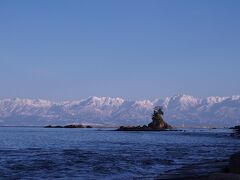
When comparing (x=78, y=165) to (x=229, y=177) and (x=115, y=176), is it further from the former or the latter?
(x=229, y=177)

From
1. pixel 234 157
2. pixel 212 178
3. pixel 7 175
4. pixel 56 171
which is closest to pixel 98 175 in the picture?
A: pixel 56 171

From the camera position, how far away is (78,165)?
46.9 meters

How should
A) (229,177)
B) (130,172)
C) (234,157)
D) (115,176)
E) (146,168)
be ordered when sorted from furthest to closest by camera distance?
(146,168)
(130,172)
(115,176)
(234,157)
(229,177)

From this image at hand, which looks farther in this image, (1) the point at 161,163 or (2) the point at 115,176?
(1) the point at 161,163

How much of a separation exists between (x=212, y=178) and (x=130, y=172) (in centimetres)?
1990

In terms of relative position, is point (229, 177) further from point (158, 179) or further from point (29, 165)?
point (29, 165)

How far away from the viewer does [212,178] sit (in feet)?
70.6

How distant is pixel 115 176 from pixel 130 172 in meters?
3.07

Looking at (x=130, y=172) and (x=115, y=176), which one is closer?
(x=115, y=176)

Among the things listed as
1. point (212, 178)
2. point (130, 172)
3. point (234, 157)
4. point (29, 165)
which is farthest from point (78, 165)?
point (212, 178)

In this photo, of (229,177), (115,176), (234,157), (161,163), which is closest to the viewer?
(229,177)

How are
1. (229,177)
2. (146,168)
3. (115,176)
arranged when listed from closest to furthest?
(229,177) < (115,176) < (146,168)

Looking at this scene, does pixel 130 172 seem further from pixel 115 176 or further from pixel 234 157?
pixel 234 157

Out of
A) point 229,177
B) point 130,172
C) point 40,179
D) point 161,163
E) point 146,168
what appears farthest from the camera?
point 161,163
